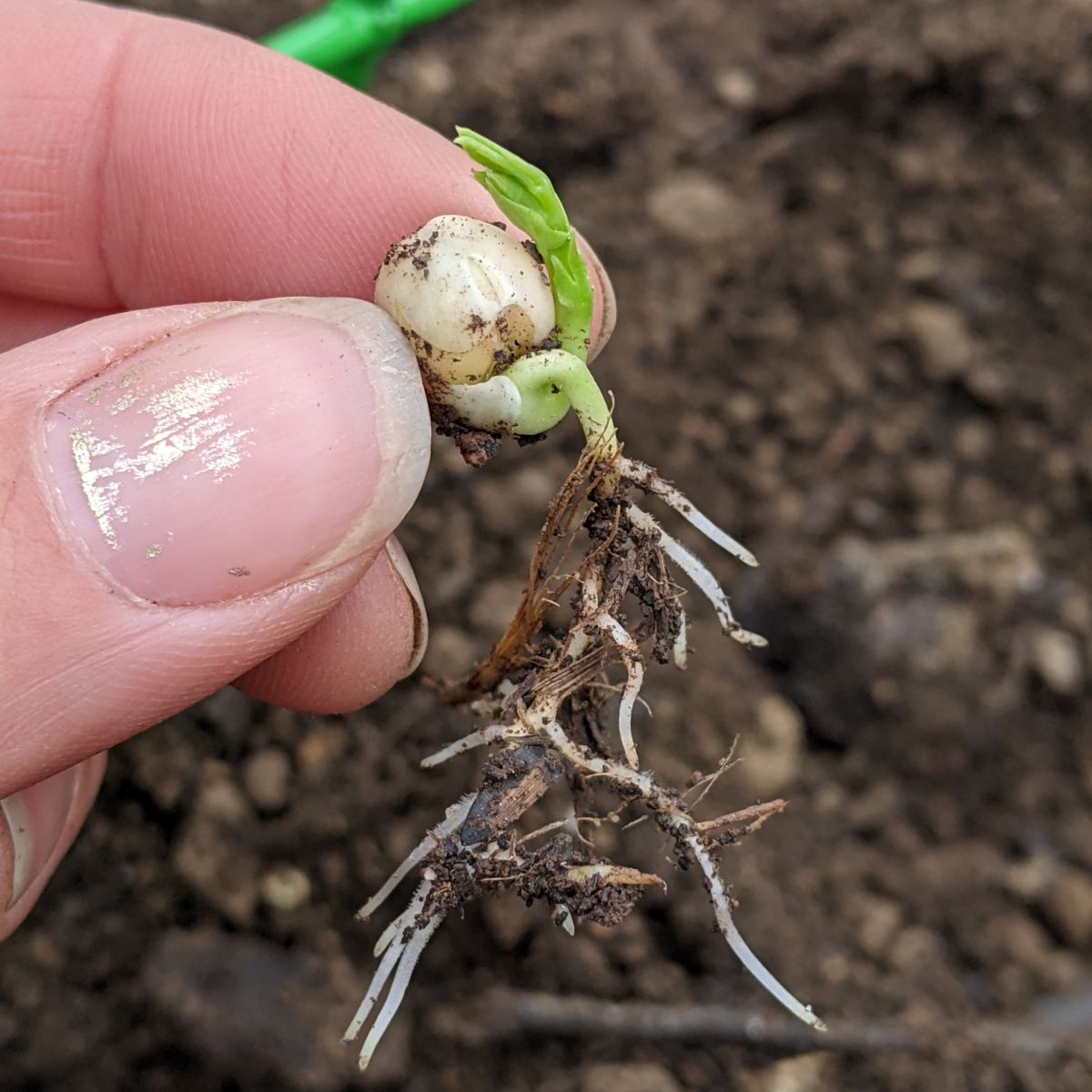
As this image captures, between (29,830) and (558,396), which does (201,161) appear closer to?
(558,396)

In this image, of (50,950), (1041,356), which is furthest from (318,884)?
(1041,356)

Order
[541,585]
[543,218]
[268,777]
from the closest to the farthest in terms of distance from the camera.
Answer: [543,218] < [541,585] < [268,777]

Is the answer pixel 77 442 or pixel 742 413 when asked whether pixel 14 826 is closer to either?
pixel 77 442

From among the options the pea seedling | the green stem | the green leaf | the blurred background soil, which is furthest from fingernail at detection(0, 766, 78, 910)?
the green leaf

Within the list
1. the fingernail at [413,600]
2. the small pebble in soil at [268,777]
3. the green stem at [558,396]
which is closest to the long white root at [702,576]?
the green stem at [558,396]

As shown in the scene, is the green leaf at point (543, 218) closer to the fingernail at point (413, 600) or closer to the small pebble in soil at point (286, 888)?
the fingernail at point (413, 600)

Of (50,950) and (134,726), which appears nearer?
(134,726)

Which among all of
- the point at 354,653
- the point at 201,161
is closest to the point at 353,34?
the point at 201,161
